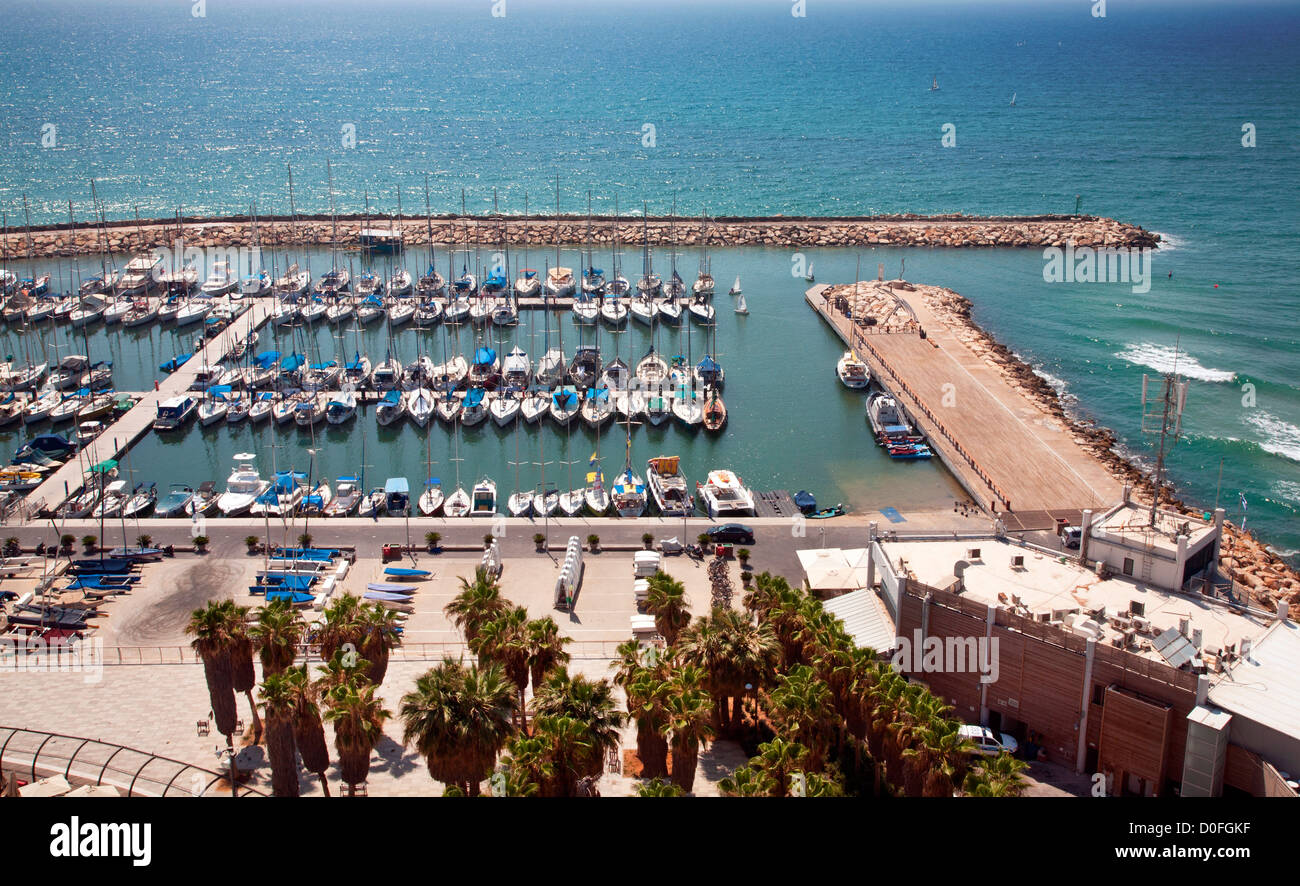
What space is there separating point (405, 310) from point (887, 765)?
76098mm

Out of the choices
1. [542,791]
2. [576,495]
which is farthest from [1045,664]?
[576,495]

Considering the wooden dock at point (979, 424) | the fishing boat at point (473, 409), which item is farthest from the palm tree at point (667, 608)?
the fishing boat at point (473, 409)

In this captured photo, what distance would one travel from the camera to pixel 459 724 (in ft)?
115

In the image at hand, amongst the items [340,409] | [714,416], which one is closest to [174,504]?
[340,409]

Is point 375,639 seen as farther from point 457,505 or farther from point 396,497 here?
point 396,497

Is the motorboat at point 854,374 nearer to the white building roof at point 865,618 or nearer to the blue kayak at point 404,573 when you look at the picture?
the white building roof at point 865,618

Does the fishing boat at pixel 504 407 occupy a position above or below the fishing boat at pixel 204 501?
above

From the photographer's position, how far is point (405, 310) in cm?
10338

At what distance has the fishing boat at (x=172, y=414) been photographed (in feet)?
270

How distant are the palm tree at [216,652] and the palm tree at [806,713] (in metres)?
19.8

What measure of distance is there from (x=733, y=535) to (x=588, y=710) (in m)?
28.3

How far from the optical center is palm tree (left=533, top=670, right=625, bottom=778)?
118 feet

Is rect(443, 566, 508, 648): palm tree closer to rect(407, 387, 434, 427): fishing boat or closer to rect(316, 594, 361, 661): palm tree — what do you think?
rect(316, 594, 361, 661): palm tree
